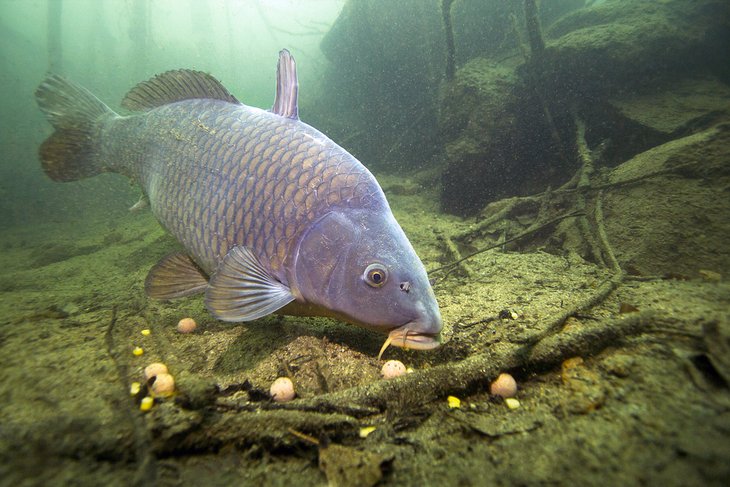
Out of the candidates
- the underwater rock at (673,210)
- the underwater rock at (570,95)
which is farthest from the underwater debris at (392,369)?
the underwater rock at (570,95)

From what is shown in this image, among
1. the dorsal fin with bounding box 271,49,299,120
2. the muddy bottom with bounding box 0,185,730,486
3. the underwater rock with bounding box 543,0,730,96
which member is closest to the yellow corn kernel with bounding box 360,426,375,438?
the muddy bottom with bounding box 0,185,730,486

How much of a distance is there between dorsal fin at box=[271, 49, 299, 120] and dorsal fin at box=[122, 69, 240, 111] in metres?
0.58

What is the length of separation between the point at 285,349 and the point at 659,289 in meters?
2.77

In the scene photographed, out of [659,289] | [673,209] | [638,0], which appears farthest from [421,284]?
[638,0]

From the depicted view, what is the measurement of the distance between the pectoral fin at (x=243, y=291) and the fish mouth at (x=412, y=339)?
0.76m

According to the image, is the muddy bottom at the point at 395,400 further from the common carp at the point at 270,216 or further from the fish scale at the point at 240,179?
the fish scale at the point at 240,179

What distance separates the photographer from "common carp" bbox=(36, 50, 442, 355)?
1.86 m

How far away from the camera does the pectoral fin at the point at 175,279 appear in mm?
2604

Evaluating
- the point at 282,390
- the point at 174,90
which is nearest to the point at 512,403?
the point at 282,390

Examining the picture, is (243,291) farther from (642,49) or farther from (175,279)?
(642,49)

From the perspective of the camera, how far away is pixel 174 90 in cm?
323

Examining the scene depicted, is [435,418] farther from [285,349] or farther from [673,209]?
[673,209]

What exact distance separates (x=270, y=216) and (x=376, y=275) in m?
0.94

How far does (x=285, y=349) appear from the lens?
2.17 m
